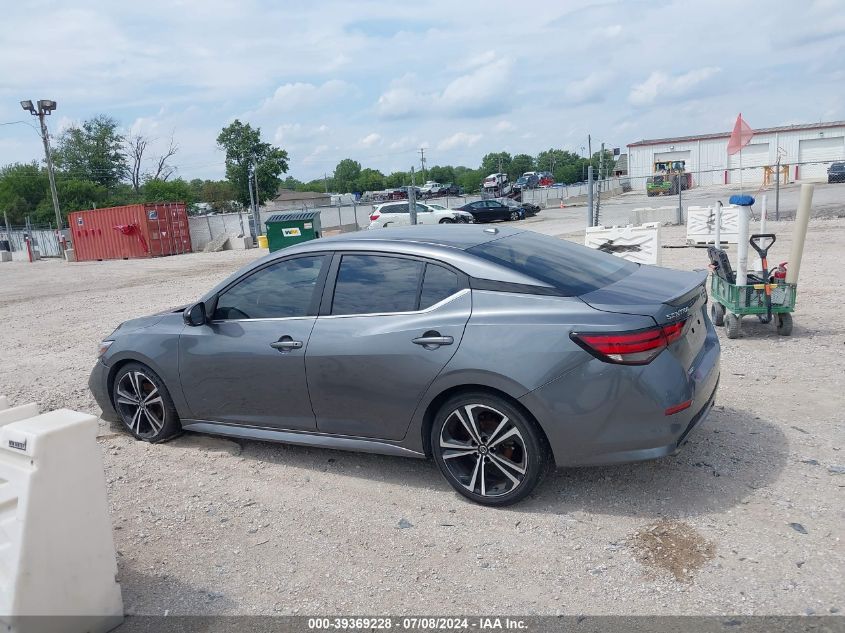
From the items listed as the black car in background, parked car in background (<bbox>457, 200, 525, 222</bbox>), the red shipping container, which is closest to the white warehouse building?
the black car in background

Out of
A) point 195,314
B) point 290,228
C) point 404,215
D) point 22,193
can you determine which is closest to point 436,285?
point 195,314

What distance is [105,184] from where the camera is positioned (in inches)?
2926

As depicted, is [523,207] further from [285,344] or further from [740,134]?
[285,344]

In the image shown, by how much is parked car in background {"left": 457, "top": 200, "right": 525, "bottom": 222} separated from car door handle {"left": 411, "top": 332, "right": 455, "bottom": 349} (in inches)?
1410

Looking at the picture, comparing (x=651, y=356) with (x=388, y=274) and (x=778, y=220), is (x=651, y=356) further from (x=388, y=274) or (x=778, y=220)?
(x=778, y=220)

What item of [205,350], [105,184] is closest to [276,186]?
[105,184]

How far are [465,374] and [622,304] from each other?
930 mm

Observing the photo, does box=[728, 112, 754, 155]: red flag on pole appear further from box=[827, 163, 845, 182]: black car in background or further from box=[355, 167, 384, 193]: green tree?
box=[355, 167, 384, 193]: green tree

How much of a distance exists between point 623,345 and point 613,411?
0.35 m

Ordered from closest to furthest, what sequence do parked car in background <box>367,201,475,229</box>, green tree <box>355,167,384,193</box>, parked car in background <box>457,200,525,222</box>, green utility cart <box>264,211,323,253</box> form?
green utility cart <box>264,211,323,253</box>, parked car in background <box>367,201,475,229</box>, parked car in background <box>457,200,525,222</box>, green tree <box>355,167,384,193</box>

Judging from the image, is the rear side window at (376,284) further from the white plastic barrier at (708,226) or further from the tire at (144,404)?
the white plastic barrier at (708,226)

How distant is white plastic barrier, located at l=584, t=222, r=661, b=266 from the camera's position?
11.0 meters

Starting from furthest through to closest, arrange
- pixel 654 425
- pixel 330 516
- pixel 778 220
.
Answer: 1. pixel 778 220
2. pixel 330 516
3. pixel 654 425

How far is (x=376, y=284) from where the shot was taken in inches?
174
